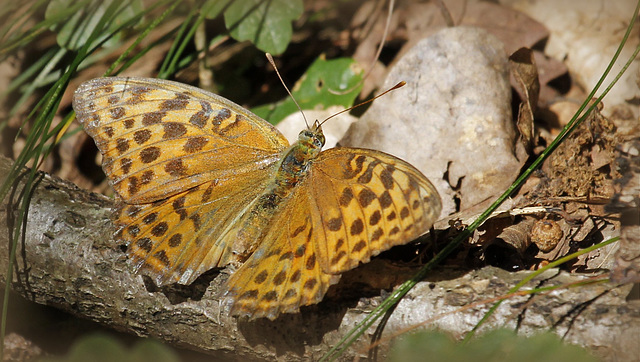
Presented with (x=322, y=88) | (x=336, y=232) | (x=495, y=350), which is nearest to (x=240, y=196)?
(x=336, y=232)

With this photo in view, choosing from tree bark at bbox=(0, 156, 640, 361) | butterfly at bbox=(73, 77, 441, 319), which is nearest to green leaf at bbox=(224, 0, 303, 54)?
butterfly at bbox=(73, 77, 441, 319)

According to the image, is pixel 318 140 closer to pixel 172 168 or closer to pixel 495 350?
pixel 172 168

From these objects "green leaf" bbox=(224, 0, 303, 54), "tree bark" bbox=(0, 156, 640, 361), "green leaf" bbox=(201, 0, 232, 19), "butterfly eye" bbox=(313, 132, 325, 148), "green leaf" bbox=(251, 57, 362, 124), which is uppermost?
"green leaf" bbox=(201, 0, 232, 19)

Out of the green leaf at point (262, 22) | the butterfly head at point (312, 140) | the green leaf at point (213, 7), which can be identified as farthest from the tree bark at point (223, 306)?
the green leaf at point (262, 22)

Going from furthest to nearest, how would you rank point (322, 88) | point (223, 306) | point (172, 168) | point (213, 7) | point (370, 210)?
point (322, 88) < point (213, 7) < point (172, 168) < point (223, 306) < point (370, 210)

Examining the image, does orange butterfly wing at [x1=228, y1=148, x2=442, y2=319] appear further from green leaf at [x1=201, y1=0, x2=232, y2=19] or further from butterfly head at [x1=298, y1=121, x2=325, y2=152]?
green leaf at [x1=201, y1=0, x2=232, y2=19]

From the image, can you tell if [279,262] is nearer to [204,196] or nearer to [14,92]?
[204,196]

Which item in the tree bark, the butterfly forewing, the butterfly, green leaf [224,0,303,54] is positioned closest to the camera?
the tree bark

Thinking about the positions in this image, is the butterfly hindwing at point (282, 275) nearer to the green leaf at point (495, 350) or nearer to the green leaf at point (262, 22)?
the green leaf at point (495, 350)
